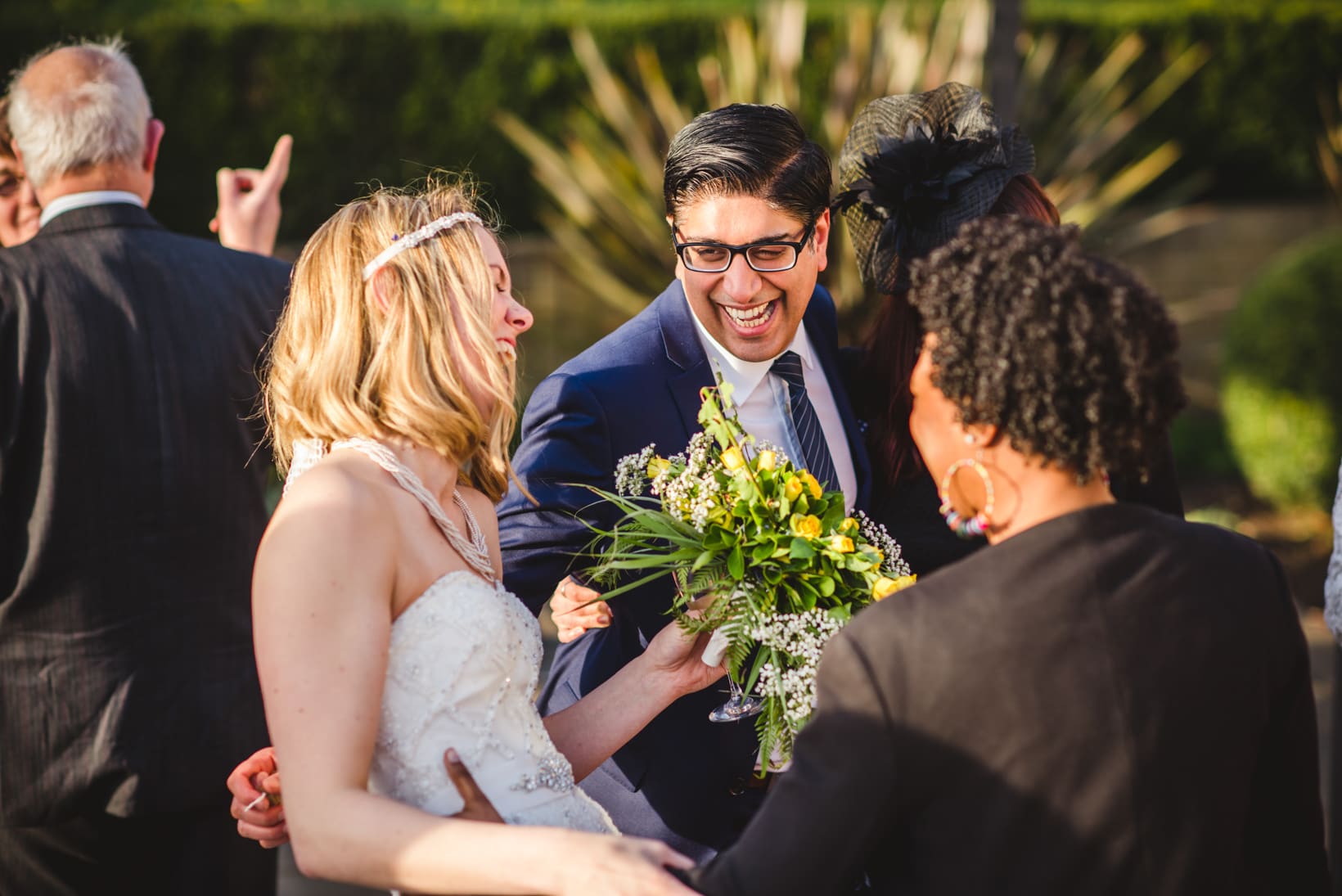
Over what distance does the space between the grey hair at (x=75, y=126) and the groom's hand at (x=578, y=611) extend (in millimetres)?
1831

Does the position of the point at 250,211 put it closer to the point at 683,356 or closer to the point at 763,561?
the point at 683,356

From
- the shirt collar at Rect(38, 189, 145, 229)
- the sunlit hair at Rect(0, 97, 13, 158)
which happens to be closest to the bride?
the shirt collar at Rect(38, 189, 145, 229)

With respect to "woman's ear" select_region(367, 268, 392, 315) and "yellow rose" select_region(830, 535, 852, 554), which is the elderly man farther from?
"yellow rose" select_region(830, 535, 852, 554)

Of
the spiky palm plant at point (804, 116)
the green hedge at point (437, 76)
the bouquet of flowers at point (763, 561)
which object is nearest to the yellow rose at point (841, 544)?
the bouquet of flowers at point (763, 561)

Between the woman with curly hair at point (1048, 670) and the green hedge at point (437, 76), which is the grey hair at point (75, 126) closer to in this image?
the woman with curly hair at point (1048, 670)

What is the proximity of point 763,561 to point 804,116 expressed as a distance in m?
7.30

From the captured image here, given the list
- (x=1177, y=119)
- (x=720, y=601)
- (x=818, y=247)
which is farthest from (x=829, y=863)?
(x=1177, y=119)

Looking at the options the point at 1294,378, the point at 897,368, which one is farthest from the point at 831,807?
the point at 1294,378

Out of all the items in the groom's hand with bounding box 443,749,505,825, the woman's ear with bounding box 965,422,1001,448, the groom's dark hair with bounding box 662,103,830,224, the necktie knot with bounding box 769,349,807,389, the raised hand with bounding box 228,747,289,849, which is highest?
the groom's dark hair with bounding box 662,103,830,224

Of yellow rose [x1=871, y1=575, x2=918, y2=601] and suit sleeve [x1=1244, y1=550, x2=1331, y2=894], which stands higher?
yellow rose [x1=871, y1=575, x2=918, y2=601]

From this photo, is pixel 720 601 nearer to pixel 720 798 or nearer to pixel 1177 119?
pixel 720 798

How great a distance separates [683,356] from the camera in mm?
2848

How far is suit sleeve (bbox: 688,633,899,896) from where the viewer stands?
5.56 ft

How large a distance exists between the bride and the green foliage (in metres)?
7.21
